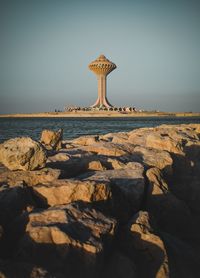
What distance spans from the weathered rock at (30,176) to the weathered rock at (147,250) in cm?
134

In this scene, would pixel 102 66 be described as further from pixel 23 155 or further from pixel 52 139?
pixel 23 155

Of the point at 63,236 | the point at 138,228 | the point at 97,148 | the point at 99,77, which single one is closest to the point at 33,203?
the point at 63,236

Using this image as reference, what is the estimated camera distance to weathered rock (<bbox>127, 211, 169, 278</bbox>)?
326 cm

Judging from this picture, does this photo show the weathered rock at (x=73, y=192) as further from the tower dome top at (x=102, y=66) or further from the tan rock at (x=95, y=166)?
the tower dome top at (x=102, y=66)

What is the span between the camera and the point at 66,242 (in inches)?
115

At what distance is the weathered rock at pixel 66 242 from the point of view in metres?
2.88

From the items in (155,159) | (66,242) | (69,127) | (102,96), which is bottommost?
(69,127)

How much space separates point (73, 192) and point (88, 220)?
1.95 ft

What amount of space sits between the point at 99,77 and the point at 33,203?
103662 millimetres

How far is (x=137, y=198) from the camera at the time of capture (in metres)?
4.55

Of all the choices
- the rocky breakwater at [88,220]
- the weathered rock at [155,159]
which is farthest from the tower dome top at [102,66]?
the rocky breakwater at [88,220]

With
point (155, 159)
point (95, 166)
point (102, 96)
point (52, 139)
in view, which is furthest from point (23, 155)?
point (102, 96)

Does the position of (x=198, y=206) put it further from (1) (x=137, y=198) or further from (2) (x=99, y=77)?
(2) (x=99, y=77)

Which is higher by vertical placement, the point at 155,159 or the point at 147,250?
the point at 155,159
